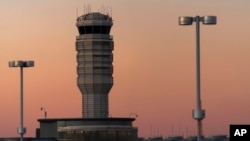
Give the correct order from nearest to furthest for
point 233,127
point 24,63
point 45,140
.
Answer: point 233,127 < point 24,63 < point 45,140

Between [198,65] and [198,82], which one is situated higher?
[198,65]

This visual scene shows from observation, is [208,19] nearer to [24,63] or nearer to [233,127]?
[233,127]

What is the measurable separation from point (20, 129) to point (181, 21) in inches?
2072

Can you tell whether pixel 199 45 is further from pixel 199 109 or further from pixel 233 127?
pixel 233 127

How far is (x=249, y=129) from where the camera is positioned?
68438mm

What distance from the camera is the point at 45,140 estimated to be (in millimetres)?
154500

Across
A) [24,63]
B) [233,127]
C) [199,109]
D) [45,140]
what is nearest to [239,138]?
[233,127]

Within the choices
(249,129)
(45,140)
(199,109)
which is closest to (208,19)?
(199,109)

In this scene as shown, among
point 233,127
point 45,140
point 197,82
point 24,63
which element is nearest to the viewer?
point 233,127

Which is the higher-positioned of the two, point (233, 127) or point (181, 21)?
point (181, 21)

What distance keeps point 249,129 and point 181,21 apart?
94.4 feet

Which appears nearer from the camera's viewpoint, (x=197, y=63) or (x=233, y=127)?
(x=233, y=127)

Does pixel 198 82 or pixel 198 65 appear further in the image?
pixel 198 65

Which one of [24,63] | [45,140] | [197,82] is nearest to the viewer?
[197,82]
